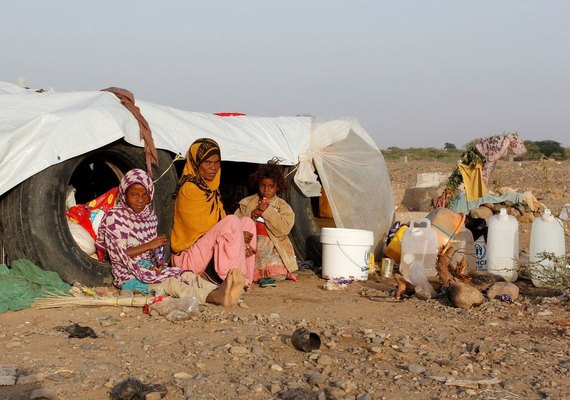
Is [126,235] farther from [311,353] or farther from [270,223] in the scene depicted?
[311,353]

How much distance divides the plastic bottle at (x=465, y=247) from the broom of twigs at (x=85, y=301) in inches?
120

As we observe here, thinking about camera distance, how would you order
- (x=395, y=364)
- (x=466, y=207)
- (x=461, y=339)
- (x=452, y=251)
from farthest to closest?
(x=466, y=207), (x=452, y=251), (x=461, y=339), (x=395, y=364)

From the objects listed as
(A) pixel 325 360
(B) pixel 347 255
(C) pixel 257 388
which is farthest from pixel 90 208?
(C) pixel 257 388

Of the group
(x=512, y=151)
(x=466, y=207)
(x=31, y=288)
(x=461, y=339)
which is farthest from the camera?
(x=512, y=151)

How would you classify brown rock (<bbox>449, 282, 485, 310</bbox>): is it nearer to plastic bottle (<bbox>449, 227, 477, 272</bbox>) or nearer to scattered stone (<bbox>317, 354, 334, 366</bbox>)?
plastic bottle (<bbox>449, 227, 477, 272</bbox>)

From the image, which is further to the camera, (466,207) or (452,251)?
(466,207)

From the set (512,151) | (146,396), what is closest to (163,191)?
(146,396)

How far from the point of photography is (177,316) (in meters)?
5.29

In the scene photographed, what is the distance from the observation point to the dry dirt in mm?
3797

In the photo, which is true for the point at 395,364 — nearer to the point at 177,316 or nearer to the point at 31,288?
the point at 177,316

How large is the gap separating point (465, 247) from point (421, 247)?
55 centimetres

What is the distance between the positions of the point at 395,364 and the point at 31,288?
8.94 feet

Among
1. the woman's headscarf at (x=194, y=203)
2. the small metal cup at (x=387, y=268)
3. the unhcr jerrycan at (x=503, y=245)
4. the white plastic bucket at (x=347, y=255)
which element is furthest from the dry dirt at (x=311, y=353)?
the small metal cup at (x=387, y=268)

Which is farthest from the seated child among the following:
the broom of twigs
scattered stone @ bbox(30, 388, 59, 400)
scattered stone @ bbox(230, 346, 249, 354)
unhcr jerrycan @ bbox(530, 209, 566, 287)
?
scattered stone @ bbox(30, 388, 59, 400)
